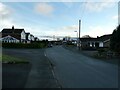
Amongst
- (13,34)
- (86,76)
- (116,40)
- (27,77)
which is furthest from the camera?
(13,34)

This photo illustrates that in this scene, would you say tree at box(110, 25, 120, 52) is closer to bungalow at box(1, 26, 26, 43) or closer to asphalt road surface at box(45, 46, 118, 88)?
asphalt road surface at box(45, 46, 118, 88)

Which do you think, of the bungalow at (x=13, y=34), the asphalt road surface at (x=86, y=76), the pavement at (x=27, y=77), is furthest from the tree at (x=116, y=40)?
the bungalow at (x=13, y=34)

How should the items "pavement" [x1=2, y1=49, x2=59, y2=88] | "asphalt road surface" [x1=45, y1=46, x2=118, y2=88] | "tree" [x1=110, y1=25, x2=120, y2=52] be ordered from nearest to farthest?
"pavement" [x1=2, y1=49, x2=59, y2=88]
"asphalt road surface" [x1=45, y1=46, x2=118, y2=88]
"tree" [x1=110, y1=25, x2=120, y2=52]

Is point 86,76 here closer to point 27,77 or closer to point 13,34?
point 27,77

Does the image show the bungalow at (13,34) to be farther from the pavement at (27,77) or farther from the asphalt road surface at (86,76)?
the pavement at (27,77)

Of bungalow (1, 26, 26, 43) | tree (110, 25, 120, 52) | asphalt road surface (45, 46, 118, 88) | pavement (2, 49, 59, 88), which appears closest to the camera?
pavement (2, 49, 59, 88)

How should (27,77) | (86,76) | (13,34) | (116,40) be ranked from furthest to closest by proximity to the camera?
(13,34) → (116,40) → (86,76) → (27,77)

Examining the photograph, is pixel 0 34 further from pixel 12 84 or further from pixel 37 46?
pixel 12 84

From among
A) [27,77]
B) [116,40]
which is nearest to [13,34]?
→ [116,40]

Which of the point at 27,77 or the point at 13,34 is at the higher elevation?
the point at 13,34

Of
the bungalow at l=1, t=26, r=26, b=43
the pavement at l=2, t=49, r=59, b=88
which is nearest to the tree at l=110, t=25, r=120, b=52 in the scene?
the pavement at l=2, t=49, r=59, b=88

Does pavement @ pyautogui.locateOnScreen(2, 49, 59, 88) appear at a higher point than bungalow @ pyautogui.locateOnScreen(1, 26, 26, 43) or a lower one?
lower

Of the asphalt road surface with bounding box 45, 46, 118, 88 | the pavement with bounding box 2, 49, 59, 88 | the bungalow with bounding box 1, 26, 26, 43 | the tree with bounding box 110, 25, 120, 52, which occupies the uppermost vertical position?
the bungalow with bounding box 1, 26, 26, 43

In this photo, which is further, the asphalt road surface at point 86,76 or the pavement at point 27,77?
the asphalt road surface at point 86,76
